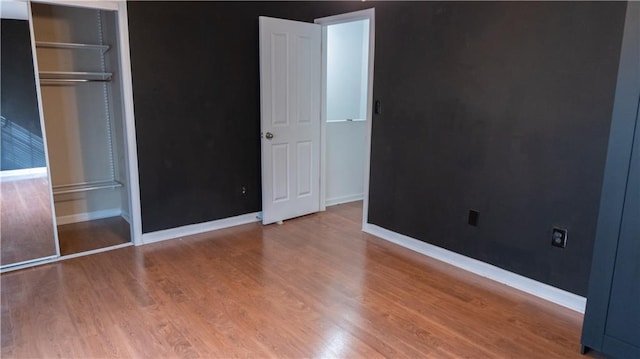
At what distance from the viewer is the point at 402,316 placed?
2549mm

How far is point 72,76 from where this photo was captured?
156 inches

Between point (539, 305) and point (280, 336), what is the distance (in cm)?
165

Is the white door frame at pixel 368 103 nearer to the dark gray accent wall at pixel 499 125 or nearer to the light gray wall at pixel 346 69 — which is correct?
the dark gray accent wall at pixel 499 125

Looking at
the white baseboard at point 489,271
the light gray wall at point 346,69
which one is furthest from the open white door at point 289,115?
the white baseboard at point 489,271

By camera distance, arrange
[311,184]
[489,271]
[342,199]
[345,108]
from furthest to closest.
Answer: [345,108]
[342,199]
[311,184]
[489,271]

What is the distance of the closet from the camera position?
12.5 ft

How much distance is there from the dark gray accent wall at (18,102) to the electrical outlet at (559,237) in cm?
361

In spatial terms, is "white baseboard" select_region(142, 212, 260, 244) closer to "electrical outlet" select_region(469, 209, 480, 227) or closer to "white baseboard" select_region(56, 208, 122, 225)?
"white baseboard" select_region(56, 208, 122, 225)

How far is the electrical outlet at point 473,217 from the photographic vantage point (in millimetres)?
3112

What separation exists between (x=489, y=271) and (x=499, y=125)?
105 centimetres

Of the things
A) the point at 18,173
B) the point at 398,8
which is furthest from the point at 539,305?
the point at 18,173

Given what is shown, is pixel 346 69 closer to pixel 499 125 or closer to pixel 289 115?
pixel 289 115

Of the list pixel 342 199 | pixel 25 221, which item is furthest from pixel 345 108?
pixel 25 221

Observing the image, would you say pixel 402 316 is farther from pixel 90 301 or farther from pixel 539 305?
pixel 90 301
